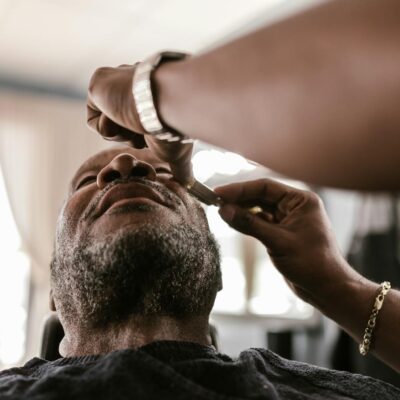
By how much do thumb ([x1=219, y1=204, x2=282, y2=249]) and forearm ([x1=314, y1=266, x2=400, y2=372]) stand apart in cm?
21

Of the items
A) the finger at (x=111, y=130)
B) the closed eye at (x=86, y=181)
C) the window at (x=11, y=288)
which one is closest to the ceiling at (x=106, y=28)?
the window at (x=11, y=288)

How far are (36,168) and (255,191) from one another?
10.7 ft

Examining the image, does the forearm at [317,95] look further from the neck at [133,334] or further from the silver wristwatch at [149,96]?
the neck at [133,334]

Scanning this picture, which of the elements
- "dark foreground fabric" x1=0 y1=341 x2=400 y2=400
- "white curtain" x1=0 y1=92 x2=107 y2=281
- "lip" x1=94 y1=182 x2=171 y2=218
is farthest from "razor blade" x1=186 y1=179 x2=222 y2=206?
"white curtain" x1=0 y1=92 x2=107 y2=281

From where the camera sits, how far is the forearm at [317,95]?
619mm

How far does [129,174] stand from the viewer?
1421 millimetres

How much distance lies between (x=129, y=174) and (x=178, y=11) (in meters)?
2.08

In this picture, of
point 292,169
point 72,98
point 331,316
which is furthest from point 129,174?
point 72,98

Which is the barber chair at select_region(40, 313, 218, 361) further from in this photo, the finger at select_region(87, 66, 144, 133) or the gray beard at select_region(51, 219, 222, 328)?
the finger at select_region(87, 66, 144, 133)

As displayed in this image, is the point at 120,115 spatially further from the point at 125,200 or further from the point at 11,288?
the point at 11,288

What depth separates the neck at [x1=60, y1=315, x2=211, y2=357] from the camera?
50.7 inches

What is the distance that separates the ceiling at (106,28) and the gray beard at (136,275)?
6.18ft

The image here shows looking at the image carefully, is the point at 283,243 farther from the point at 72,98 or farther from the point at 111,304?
the point at 72,98

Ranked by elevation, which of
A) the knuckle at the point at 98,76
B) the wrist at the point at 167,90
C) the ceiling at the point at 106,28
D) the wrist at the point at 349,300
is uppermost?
the ceiling at the point at 106,28
